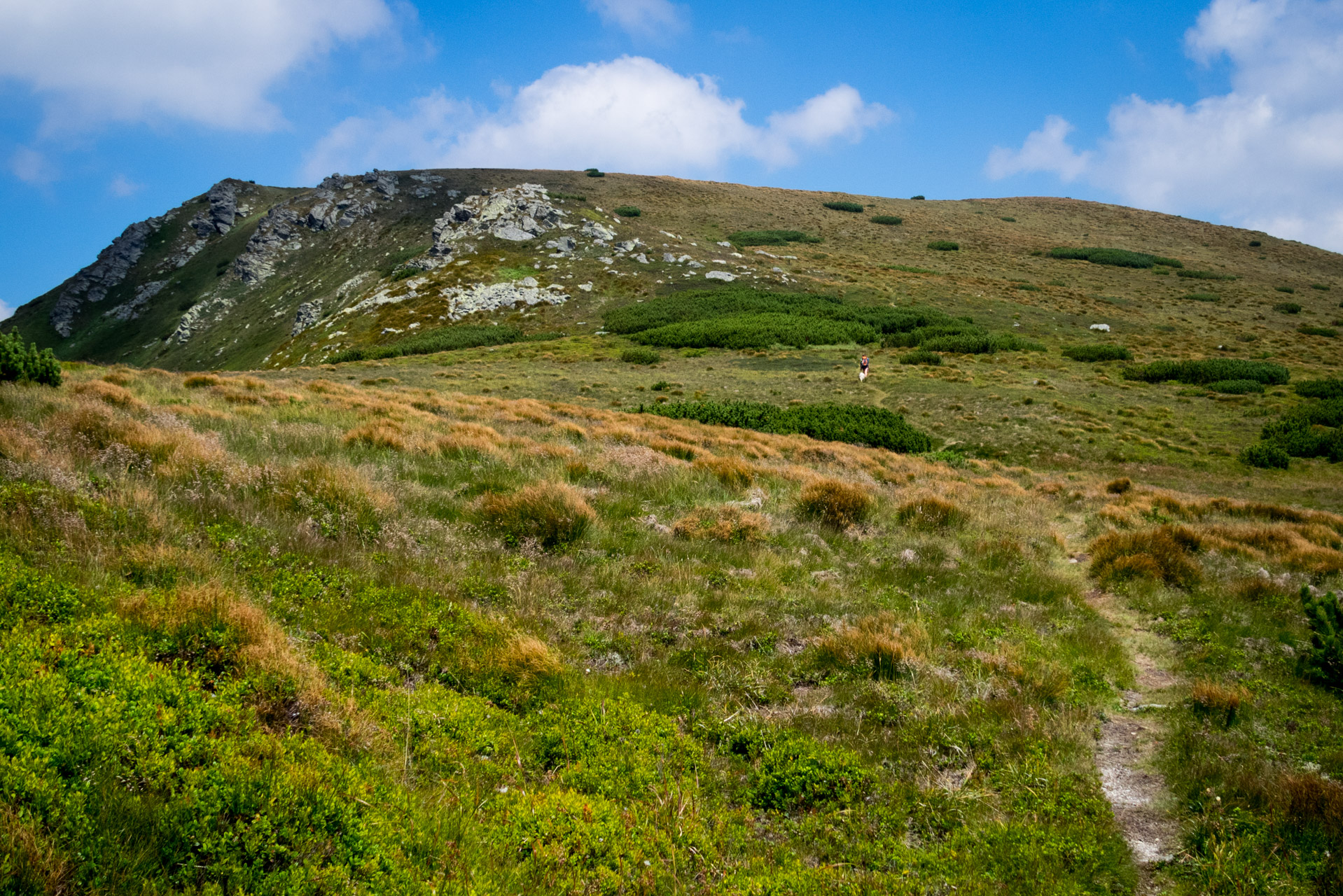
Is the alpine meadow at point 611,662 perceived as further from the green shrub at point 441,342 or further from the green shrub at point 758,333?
the green shrub at point 441,342

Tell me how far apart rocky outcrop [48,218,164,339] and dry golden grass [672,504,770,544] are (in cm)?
12516

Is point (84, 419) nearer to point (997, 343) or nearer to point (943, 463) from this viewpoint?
point (943, 463)

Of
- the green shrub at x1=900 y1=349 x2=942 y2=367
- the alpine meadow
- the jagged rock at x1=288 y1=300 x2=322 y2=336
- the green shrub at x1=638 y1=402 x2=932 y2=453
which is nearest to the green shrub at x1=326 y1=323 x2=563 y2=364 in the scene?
the jagged rock at x1=288 y1=300 x2=322 y2=336

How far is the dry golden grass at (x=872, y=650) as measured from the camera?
19.4 feet

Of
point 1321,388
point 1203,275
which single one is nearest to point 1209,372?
point 1321,388

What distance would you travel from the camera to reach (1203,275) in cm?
7044

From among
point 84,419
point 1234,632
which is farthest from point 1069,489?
point 84,419

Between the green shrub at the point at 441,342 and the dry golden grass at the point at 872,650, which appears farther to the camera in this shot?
the green shrub at the point at 441,342

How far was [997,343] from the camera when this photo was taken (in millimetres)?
44469

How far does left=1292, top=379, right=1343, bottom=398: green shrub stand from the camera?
31.6m

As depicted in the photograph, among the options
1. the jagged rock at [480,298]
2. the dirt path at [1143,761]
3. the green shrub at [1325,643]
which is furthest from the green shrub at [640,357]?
the green shrub at [1325,643]

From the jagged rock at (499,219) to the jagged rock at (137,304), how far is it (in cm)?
5332

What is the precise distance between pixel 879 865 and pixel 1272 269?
108679mm

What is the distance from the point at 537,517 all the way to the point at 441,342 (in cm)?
4588
